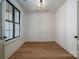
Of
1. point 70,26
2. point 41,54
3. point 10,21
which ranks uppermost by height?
point 10,21

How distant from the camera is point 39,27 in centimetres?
915

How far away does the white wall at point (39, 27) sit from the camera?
29.8 ft

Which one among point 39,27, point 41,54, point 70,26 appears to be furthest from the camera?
point 39,27

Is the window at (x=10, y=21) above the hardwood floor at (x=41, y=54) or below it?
above

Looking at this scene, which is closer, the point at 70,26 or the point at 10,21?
the point at 10,21

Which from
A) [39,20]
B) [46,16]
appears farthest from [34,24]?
[46,16]

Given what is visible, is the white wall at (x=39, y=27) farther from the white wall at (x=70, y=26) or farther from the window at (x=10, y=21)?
the window at (x=10, y=21)

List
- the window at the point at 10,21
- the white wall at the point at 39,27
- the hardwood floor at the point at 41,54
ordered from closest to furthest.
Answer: the hardwood floor at the point at 41,54
the window at the point at 10,21
the white wall at the point at 39,27

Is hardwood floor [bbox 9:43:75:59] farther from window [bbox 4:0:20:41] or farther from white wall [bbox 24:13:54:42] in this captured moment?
white wall [bbox 24:13:54:42]

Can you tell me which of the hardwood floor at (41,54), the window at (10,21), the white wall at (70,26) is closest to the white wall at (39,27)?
the white wall at (70,26)

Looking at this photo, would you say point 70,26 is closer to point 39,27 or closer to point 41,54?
point 41,54

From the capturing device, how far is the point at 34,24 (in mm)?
9133

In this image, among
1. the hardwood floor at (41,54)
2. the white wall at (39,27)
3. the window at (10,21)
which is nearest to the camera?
the hardwood floor at (41,54)

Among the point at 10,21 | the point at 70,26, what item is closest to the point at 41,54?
the point at 70,26
